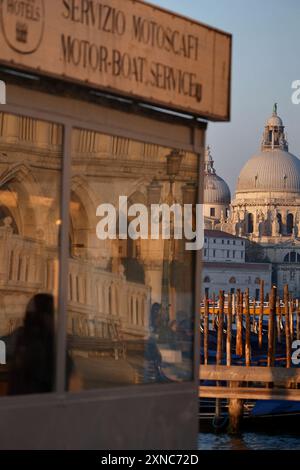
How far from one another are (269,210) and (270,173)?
12.0 ft

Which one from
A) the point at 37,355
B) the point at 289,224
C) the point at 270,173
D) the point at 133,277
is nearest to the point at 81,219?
the point at 133,277

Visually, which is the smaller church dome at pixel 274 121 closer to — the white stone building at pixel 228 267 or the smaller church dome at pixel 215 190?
the smaller church dome at pixel 215 190

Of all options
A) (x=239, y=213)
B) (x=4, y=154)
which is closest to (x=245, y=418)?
(x=4, y=154)

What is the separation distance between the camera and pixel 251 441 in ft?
65.1

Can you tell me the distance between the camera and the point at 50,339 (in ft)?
13.9

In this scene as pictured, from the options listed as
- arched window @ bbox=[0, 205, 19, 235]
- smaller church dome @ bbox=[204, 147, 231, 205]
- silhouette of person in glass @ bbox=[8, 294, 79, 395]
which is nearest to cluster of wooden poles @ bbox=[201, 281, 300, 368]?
arched window @ bbox=[0, 205, 19, 235]

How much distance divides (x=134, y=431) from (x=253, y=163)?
134 m

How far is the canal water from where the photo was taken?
1866 centimetres

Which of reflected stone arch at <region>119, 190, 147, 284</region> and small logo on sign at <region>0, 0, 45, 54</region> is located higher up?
small logo on sign at <region>0, 0, 45, 54</region>

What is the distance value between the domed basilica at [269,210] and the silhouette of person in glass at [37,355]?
126m

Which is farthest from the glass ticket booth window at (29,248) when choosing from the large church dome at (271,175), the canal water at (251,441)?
the large church dome at (271,175)

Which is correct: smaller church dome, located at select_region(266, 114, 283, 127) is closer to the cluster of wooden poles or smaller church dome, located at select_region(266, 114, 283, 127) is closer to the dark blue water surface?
the cluster of wooden poles

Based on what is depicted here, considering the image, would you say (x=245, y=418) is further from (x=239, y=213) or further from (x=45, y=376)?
(x=239, y=213)

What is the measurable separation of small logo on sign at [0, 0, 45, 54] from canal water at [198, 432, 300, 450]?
1440 cm
